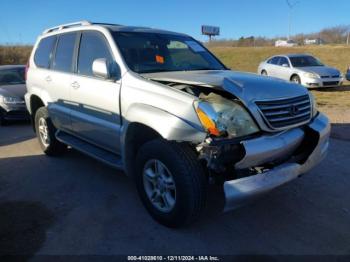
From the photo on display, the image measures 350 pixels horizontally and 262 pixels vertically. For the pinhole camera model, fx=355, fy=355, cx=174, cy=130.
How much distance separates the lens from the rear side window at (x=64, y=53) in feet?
16.1

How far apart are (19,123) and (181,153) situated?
312 inches

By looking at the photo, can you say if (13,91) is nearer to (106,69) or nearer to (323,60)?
(106,69)

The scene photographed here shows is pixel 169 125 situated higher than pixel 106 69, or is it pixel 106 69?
pixel 106 69

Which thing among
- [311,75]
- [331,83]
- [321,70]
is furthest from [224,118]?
[321,70]

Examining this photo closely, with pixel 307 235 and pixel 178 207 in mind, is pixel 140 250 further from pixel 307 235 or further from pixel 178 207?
pixel 307 235

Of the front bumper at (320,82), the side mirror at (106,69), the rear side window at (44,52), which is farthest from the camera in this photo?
the front bumper at (320,82)

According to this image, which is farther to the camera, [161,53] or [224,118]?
[161,53]

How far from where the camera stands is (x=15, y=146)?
690 cm

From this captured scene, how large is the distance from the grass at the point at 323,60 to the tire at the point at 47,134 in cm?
713

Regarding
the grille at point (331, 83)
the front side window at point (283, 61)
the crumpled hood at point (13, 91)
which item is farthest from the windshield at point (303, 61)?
the crumpled hood at point (13, 91)

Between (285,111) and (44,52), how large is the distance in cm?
419

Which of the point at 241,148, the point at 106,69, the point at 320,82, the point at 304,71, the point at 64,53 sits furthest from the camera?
the point at 304,71

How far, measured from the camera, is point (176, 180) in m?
3.11

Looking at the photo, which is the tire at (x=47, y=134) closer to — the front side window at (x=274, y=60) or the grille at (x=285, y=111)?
the grille at (x=285, y=111)
